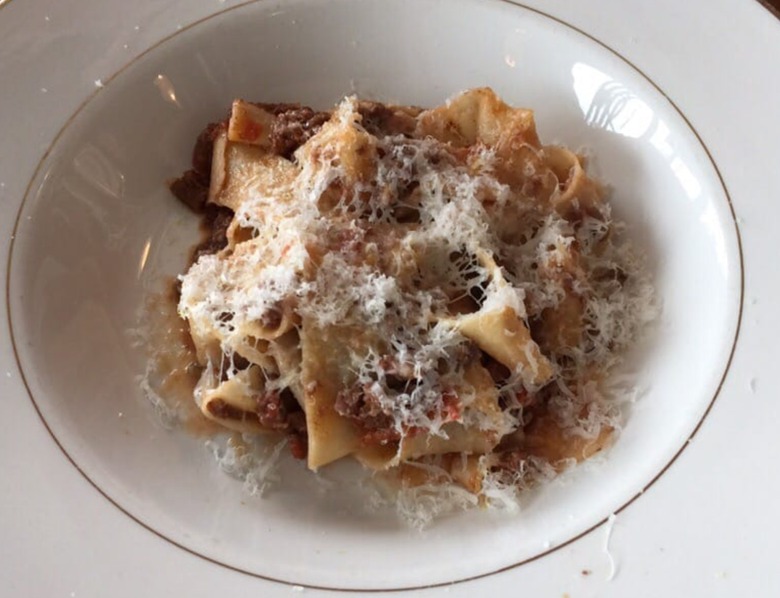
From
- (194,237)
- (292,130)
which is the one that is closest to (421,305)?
(292,130)

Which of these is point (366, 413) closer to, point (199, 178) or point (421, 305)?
point (421, 305)

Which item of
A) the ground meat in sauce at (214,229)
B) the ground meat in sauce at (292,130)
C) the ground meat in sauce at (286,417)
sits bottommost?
the ground meat in sauce at (286,417)

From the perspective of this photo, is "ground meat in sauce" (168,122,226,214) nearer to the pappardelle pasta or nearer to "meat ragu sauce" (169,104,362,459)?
"meat ragu sauce" (169,104,362,459)

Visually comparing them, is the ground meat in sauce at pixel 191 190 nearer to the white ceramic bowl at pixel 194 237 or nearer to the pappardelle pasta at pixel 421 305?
the white ceramic bowl at pixel 194 237

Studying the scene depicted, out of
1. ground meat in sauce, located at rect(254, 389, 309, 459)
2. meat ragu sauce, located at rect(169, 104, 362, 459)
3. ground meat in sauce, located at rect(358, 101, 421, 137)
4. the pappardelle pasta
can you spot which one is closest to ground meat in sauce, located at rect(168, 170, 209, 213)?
meat ragu sauce, located at rect(169, 104, 362, 459)

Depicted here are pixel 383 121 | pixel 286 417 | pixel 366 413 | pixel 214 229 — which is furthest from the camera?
pixel 214 229

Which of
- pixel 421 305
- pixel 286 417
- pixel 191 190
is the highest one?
pixel 191 190

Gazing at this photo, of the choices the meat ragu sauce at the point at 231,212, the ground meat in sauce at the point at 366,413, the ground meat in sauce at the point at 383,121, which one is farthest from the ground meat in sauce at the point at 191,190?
the ground meat in sauce at the point at 366,413
